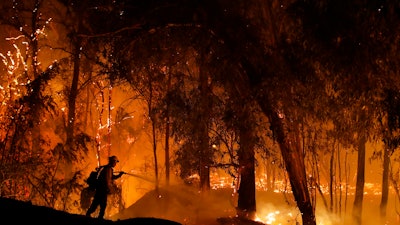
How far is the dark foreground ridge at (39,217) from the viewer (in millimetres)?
4832

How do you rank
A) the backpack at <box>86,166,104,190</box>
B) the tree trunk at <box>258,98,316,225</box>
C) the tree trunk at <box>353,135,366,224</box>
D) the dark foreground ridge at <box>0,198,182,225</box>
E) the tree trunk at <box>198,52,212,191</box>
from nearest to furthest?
the dark foreground ridge at <box>0,198,182,225</box> < the tree trunk at <box>258,98,316,225</box> < the backpack at <box>86,166,104,190</box> < the tree trunk at <box>198,52,212,191</box> < the tree trunk at <box>353,135,366,224</box>

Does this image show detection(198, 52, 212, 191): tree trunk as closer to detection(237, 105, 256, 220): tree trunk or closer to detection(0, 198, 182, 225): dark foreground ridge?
detection(237, 105, 256, 220): tree trunk

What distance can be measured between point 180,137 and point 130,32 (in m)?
6.81

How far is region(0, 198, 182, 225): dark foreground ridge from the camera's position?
4.83 meters

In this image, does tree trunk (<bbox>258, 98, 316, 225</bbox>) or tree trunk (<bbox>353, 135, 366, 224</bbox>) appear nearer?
tree trunk (<bbox>258, 98, 316, 225</bbox>)

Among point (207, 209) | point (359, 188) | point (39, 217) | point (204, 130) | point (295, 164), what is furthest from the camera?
point (359, 188)

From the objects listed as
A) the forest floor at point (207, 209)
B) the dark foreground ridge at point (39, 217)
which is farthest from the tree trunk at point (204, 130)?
the dark foreground ridge at point (39, 217)

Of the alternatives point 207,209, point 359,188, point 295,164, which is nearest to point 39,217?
point 295,164

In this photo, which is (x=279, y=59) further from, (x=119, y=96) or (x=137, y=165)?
(x=137, y=165)

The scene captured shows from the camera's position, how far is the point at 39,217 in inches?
195

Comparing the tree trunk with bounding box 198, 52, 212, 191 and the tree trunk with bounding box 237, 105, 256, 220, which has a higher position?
the tree trunk with bounding box 198, 52, 212, 191

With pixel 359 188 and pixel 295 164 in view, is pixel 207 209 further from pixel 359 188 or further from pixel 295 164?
pixel 359 188

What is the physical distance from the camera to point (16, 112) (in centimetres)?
1405

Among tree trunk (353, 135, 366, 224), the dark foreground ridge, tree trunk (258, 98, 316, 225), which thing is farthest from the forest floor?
the dark foreground ridge
